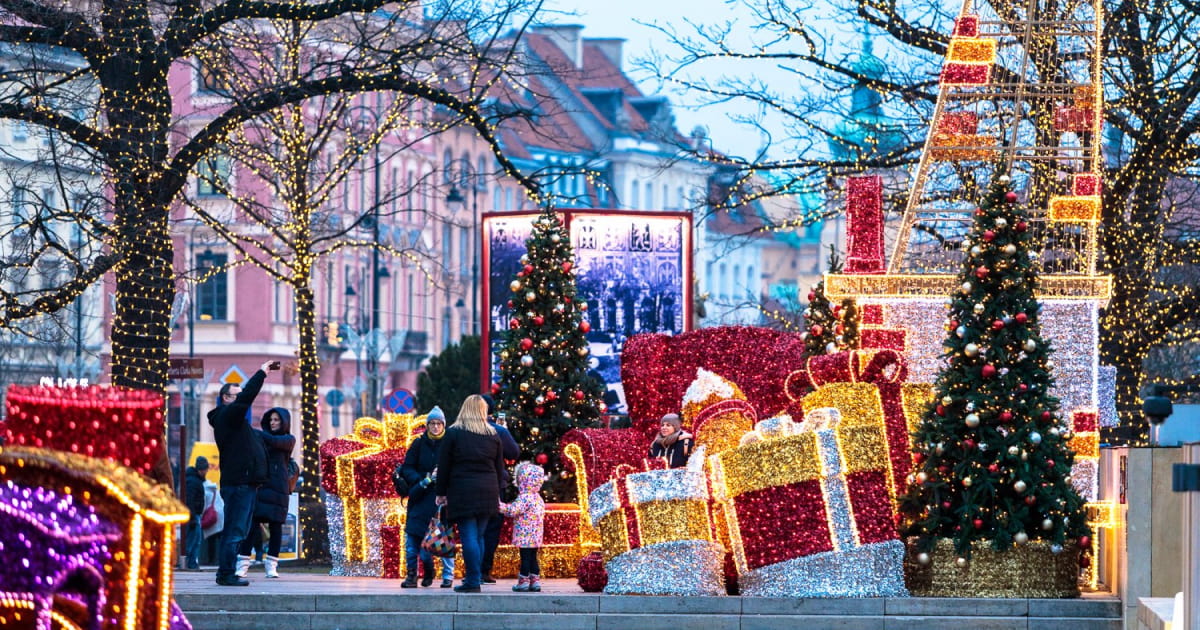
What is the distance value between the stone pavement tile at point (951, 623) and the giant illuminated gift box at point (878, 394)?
136 centimetres

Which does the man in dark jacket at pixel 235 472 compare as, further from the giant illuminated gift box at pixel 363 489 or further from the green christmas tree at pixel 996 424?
the green christmas tree at pixel 996 424

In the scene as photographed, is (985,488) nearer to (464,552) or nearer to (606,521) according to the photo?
(606,521)

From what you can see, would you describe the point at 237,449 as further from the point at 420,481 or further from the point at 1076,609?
the point at 1076,609

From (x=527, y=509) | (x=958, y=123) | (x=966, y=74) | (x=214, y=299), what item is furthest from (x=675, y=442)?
(x=214, y=299)

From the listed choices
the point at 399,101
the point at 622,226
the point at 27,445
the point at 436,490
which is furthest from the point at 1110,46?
the point at 27,445

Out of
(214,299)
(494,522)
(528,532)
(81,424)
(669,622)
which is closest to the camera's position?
(81,424)

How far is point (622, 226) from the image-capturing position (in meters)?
28.0

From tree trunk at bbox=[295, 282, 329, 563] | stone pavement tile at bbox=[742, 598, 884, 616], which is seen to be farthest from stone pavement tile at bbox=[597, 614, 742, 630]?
tree trunk at bbox=[295, 282, 329, 563]

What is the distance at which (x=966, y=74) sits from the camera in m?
21.1

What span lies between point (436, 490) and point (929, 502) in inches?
152

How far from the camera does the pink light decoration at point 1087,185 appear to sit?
20.3 metres

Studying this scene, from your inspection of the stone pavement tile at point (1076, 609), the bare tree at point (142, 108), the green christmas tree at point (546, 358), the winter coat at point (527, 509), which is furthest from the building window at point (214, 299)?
the stone pavement tile at point (1076, 609)

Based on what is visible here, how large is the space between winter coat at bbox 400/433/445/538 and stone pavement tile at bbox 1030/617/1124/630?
16.0ft

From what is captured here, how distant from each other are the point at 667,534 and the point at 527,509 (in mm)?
1522
